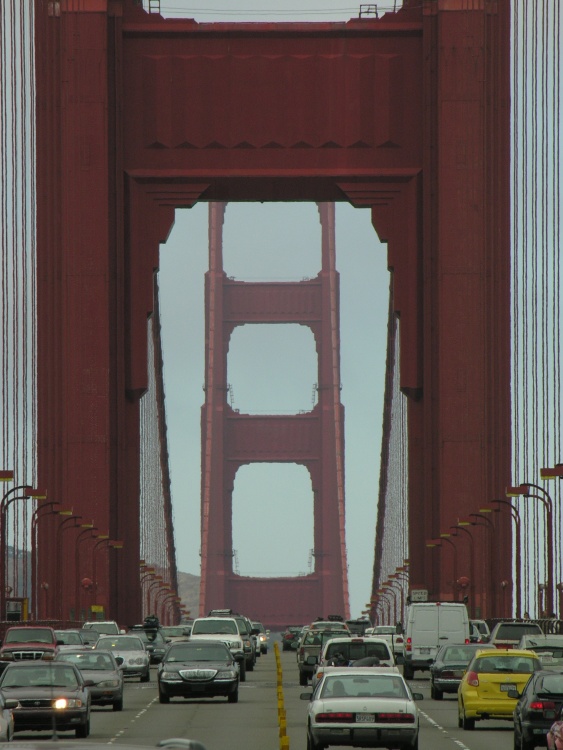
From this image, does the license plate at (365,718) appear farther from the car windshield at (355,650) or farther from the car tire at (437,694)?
the car tire at (437,694)

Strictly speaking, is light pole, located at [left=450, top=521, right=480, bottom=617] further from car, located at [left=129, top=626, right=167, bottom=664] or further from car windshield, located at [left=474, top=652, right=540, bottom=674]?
car windshield, located at [left=474, top=652, right=540, bottom=674]

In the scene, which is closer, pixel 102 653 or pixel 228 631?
pixel 102 653

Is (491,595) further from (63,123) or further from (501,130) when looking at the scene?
(63,123)

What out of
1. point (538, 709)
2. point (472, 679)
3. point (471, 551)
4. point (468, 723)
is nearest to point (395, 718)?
point (538, 709)

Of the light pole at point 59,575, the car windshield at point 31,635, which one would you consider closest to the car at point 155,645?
the light pole at point 59,575

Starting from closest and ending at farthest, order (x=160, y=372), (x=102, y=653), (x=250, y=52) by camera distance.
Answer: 1. (x=102, y=653)
2. (x=250, y=52)
3. (x=160, y=372)

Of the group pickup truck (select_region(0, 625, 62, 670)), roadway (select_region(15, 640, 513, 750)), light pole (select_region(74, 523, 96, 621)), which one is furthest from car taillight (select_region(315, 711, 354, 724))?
light pole (select_region(74, 523, 96, 621))

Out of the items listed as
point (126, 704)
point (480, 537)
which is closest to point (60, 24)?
point (480, 537)
